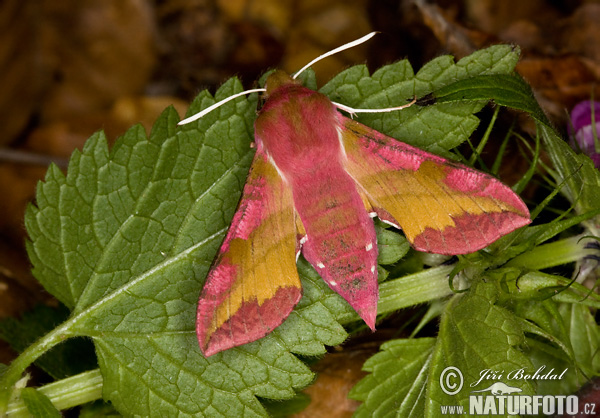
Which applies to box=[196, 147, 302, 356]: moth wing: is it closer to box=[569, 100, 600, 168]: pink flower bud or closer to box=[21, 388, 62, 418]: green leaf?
box=[21, 388, 62, 418]: green leaf

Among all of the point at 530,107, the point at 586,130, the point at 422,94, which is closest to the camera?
the point at 530,107

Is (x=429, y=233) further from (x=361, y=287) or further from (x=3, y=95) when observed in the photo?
(x=3, y=95)

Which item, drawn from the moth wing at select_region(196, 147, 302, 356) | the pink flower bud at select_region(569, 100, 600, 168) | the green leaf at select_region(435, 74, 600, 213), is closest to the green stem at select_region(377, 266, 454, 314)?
the moth wing at select_region(196, 147, 302, 356)

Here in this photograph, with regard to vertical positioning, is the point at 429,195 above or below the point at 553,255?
above

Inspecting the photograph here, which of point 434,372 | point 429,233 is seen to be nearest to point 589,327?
point 434,372

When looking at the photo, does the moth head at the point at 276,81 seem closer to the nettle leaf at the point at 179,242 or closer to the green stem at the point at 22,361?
the nettle leaf at the point at 179,242

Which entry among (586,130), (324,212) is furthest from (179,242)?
(586,130)
